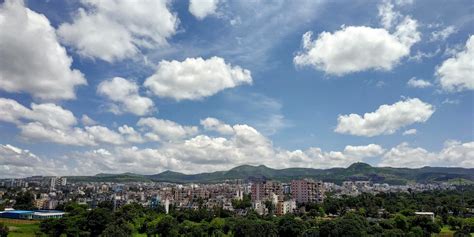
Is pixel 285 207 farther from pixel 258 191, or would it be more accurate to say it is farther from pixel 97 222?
pixel 97 222

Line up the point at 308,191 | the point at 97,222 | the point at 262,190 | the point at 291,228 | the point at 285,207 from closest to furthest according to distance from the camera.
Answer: the point at 291,228 < the point at 97,222 < the point at 285,207 < the point at 308,191 < the point at 262,190

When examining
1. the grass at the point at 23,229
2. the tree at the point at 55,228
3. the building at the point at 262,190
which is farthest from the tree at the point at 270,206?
the tree at the point at 55,228

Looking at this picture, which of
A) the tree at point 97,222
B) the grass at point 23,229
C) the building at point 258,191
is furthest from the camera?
the building at point 258,191

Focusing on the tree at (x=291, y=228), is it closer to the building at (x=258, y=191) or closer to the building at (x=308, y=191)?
the building at (x=308, y=191)

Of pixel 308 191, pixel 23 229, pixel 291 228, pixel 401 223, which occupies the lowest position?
pixel 23 229

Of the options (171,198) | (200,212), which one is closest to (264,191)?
(171,198)

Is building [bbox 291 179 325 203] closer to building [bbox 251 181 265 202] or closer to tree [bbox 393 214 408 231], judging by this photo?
building [bbox 251 181 265 202]

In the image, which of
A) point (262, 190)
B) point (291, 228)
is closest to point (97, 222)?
point (291, 228)

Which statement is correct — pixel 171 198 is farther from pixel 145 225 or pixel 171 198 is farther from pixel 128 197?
pixel 145 225

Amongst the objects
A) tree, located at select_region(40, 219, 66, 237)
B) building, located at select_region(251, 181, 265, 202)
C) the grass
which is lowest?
the grass

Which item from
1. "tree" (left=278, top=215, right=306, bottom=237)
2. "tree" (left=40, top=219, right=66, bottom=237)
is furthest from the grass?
"tree" (left=278, top=215, right=306, bottom=237)

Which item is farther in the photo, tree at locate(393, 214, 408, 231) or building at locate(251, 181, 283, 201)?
building at locate(251, 181, 283, 201)
